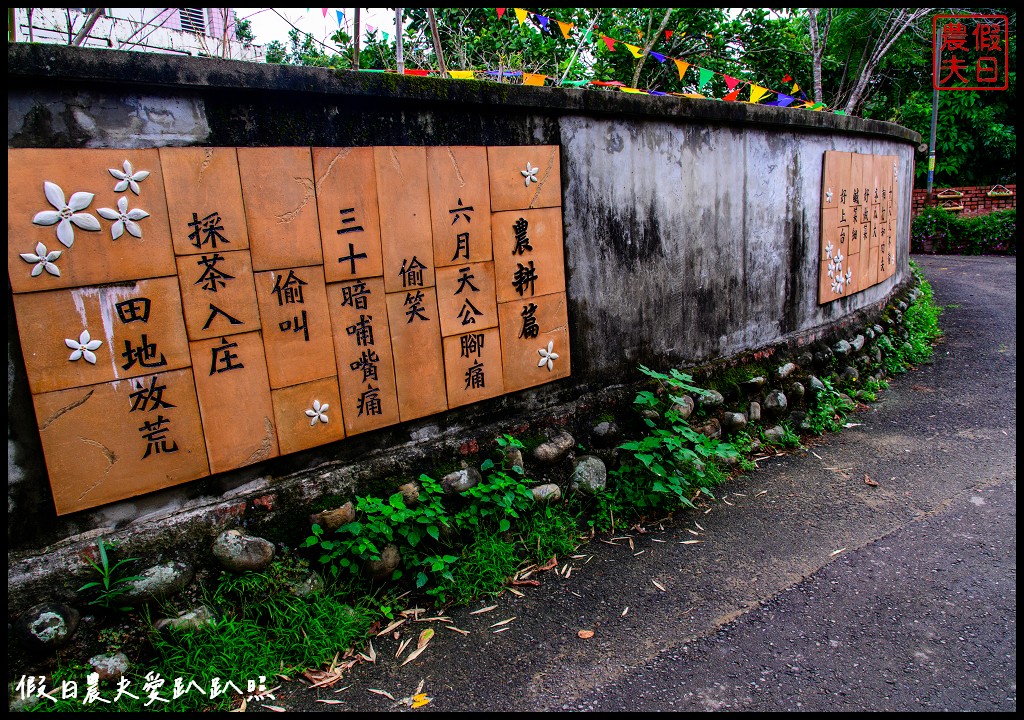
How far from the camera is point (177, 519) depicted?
113 inches

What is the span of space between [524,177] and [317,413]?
5.74 feet

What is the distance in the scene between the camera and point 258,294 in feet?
9.86

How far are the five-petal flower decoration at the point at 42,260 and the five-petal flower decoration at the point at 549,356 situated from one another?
243 cm

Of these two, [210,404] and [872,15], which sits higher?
[872,15]

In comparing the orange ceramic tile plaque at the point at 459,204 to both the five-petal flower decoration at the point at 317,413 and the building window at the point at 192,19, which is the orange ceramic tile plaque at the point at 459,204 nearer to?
the five-petal flower decoration at the point at 317,413

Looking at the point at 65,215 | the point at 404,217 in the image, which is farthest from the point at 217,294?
the point at 404,217

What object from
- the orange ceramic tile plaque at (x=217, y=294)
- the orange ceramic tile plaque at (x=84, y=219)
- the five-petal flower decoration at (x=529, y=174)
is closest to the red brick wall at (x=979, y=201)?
the five-petal flower decoration at (x=529, y=174)

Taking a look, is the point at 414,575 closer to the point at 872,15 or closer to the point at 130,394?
the point at 130,394

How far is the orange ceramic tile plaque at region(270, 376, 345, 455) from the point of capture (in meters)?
3.13

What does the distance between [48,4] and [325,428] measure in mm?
1951

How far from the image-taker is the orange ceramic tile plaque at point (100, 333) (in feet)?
8.29

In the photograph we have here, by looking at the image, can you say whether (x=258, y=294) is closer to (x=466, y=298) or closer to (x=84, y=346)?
(x=84, y=346)

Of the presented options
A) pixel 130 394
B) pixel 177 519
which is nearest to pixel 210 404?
pixel 130 394

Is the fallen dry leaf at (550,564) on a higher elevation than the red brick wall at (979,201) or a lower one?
lower
